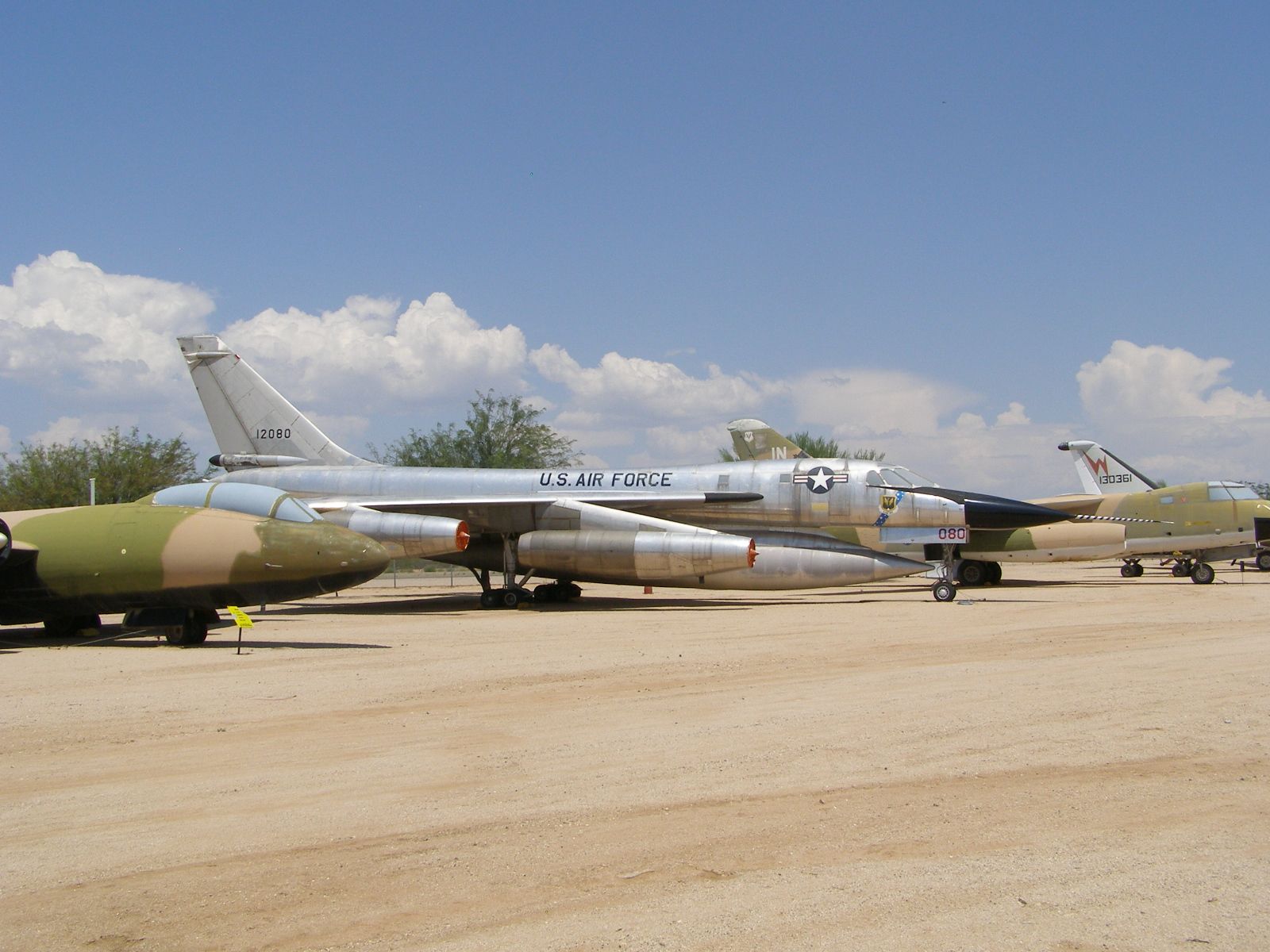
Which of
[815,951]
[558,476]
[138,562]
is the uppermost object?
[558,476]

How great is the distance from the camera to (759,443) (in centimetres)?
3362

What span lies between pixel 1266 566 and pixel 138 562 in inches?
1317

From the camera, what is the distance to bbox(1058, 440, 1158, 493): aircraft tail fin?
1513 inches

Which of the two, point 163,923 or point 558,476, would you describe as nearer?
point 163,923

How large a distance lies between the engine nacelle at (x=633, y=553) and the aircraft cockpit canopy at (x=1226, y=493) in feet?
48.6

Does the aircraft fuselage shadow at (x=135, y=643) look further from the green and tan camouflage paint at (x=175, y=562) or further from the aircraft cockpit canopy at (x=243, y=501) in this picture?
the aircraft cockpit canopy at (x=243, y=501)

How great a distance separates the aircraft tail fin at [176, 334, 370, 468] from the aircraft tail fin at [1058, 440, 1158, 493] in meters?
25.6

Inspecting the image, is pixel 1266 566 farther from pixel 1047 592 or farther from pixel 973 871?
pixel 973 871

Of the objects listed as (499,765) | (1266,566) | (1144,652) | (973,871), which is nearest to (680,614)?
(1144,652)

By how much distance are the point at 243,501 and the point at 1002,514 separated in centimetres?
1471

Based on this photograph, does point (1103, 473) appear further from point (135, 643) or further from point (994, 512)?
point (135, 643)

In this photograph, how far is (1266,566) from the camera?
34781 mm

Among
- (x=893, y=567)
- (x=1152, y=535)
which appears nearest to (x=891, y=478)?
(x=893, y=567)

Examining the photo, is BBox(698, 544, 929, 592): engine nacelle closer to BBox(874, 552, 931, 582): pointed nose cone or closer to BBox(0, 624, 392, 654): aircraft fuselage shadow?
BBox(874, 552, 931, 582): pointed nose cone
